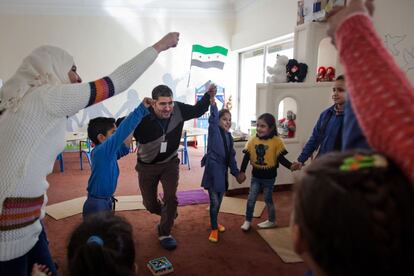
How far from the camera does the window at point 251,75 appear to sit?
610 centimetres

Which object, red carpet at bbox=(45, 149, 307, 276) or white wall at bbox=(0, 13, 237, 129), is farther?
white wall at bbox=(0, 13, 237, 129)

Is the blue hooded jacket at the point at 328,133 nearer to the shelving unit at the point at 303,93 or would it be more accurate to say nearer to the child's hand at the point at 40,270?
the shelving unit at the point at 303,93

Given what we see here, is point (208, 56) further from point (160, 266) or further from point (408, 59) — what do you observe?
point (160, 266)

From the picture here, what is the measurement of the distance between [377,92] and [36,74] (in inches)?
49.8

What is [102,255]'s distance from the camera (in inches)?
37.9

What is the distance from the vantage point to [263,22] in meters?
5.85

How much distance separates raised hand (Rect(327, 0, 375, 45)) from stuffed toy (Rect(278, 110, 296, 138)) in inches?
141

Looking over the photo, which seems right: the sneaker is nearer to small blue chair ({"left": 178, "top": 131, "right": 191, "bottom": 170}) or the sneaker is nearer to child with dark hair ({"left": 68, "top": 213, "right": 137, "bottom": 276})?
child with dark hair ({"left": 68, "top": 213, "right": 137, "bottom": 276})

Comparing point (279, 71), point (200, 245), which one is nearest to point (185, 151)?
point (279, 71)

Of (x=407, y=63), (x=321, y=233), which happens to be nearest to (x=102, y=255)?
(x=321, y=233)

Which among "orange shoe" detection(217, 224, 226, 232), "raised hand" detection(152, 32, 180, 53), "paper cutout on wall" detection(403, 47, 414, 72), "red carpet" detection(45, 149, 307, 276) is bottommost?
"red carpet" detection(45, 149, 307, 276)

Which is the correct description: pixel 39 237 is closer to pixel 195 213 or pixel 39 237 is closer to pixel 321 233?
pixel 321 233

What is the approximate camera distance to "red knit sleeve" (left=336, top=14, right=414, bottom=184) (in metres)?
0.50

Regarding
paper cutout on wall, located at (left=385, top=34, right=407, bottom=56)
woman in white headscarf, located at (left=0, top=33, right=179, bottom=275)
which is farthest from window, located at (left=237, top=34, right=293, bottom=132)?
woman in white headscarf, located at (left=0, top=33, right=179, bottom=275)
